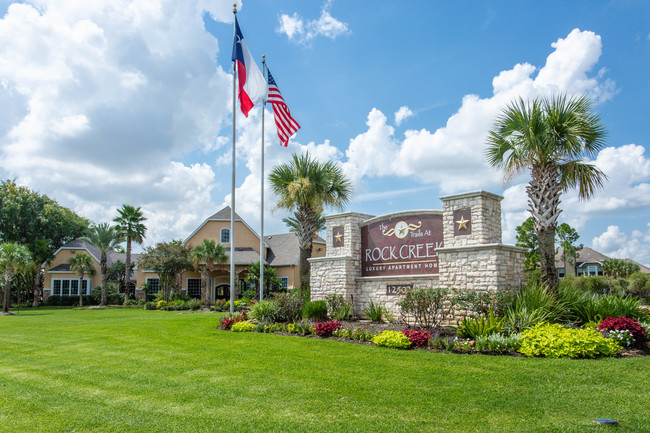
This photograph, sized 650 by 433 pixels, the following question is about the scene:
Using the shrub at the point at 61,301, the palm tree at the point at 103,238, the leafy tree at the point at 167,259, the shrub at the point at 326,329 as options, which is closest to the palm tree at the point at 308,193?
the shrub at the point at 326,329

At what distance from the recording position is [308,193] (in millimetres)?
19719

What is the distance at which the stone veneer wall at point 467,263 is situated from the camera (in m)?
12.9

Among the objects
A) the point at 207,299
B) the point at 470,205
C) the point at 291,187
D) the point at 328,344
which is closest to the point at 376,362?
the point at 328,344

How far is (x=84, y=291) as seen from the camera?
42969 mm

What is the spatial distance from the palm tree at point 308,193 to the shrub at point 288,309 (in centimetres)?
376

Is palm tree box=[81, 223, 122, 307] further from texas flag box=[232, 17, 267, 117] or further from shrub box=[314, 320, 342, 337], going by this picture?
shrub box=[314, 320, 342, 337]

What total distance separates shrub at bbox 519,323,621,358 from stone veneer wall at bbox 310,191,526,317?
3.46 m

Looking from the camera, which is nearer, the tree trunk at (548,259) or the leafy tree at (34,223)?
the tree trunk at (548,259)

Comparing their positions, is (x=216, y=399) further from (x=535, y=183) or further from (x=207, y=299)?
(x=207, y=299)

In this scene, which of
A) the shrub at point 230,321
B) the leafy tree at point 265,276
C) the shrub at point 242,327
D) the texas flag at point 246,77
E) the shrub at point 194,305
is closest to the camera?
the shrub at point 242,327

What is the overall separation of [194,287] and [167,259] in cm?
550

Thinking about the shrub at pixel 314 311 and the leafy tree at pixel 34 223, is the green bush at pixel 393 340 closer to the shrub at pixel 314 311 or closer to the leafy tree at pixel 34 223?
the shrub at pixel 314 311

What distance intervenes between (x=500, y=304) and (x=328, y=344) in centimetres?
463

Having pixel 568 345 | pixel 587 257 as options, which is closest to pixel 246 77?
pixel 568 345
